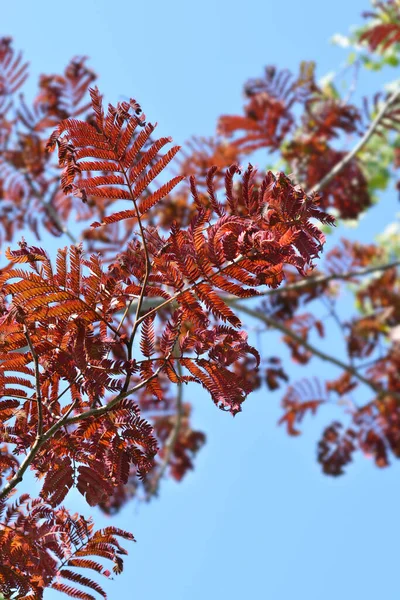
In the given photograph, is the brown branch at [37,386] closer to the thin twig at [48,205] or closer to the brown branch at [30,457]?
the brown branch at [30,457]

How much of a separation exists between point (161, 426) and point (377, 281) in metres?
2.91

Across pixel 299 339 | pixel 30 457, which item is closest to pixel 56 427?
pixel 30 457

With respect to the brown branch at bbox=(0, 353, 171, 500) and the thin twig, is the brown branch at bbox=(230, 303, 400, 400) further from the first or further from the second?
the brown branch at bbox=(0, 353, 171, 500)

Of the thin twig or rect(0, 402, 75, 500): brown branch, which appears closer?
rect(0, 402, 75, 500): brown branch

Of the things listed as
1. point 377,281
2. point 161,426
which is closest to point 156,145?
point 161,426

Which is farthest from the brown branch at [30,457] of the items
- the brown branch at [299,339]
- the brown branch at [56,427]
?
the brown branch at [299,339]

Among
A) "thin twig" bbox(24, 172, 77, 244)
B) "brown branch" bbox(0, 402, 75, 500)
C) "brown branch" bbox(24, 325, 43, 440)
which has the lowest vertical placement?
"brown branch" bbox(0, 402, 75, 500)

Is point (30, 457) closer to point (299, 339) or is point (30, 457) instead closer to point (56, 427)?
point (56, 427)

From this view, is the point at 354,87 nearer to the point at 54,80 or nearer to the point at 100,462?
the point at 54,80

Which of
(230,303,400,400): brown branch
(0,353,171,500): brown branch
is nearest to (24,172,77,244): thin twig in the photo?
(230,303,400,400): brown branch

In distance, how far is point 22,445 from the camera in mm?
1563

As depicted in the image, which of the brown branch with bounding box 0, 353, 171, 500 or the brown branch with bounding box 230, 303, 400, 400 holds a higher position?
the brown branch with bounding box 230, 303, 400, 400

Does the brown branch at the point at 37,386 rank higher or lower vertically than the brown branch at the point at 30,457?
higher

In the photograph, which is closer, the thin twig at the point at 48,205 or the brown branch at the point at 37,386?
the brown branch at the point at 37,386
